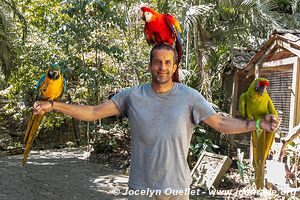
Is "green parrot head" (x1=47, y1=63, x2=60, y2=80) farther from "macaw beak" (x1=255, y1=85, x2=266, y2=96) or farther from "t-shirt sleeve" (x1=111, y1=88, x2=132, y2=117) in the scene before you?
"macaw beak" (x1=255, y1=85, x2=266, y2=96)

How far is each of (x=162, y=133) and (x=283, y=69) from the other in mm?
4187

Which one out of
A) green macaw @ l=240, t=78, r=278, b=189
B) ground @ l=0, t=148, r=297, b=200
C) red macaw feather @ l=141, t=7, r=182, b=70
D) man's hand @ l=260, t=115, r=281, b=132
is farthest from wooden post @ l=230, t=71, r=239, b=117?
man's hand @ l=260, t=115, r=281, b=132

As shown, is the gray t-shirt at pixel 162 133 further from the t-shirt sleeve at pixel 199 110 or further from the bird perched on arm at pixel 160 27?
the bird perched on arm at pixel 160 27

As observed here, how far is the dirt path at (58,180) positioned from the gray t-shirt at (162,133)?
349cm

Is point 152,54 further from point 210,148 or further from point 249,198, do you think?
point 210,148

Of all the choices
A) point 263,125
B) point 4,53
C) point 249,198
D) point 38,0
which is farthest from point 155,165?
point 38,0

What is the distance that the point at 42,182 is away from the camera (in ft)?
19.6

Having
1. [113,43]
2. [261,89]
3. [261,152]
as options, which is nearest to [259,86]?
[261,89]

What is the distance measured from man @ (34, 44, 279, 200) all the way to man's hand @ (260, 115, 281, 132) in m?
0.11

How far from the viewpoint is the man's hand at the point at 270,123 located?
1.58 meters

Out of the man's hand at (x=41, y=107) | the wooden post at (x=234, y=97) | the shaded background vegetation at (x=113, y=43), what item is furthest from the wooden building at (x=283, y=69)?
the man's hand at (x=41, y=107)

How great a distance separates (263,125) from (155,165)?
569 mm

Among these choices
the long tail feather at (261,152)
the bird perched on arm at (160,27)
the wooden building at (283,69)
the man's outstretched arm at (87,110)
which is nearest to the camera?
the long tail feather at (261,152)

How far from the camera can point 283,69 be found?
A: 5.42 metres
